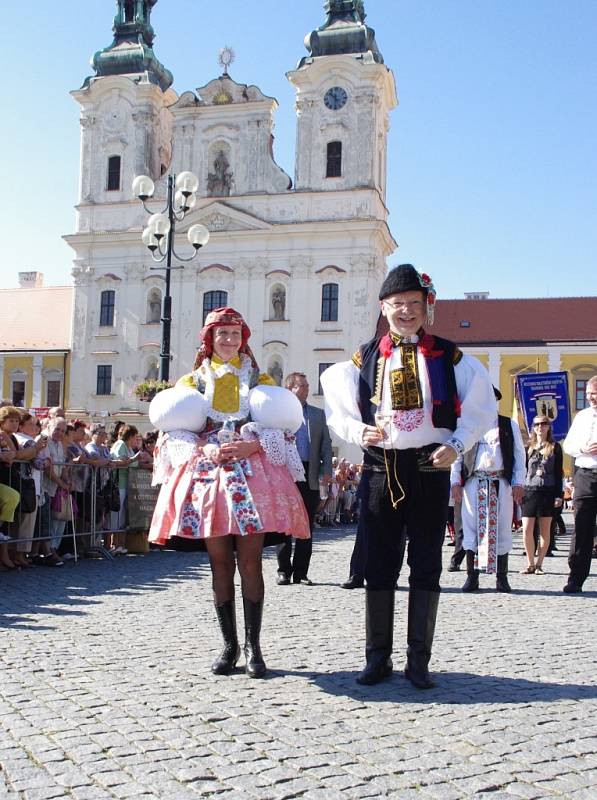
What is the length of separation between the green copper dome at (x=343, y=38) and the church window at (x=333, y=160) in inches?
180

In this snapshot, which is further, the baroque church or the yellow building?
the yellow building

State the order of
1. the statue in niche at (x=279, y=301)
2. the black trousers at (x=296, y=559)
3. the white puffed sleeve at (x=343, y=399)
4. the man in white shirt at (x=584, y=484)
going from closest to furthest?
the white puffed sleeve at (x=343, y=399) → the man in white shirt at (x=584, y=484) → the black trousers at (x=296, y=559) → the statue in niche at (x=279, y=301)

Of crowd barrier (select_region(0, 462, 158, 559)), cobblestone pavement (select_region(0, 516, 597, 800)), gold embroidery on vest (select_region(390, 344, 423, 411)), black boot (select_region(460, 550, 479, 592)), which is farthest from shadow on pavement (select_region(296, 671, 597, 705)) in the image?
crowd barrier (select_region(0, 462, 158, 559))

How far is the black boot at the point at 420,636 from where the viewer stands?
5094mm

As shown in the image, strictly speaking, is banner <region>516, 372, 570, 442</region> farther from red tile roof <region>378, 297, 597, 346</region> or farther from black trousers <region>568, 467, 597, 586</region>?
red tile roof <region>378, 297, 597, 346</region>

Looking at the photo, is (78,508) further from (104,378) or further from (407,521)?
(104,378)

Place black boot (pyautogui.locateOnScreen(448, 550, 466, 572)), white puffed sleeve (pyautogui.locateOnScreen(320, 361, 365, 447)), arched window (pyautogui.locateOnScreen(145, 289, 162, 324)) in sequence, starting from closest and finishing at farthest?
white puffed sleeve (pyautogui.locateOnScreen(320, 361, 365, 447)) < black boot (pyautogui.locateOnScreen(448, 550, 466, 572)) < arched window (pyautogui.locateOnScreen(145, 289, 162, 324))

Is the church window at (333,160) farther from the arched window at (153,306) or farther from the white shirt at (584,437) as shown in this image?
the white shirt at (584,437)

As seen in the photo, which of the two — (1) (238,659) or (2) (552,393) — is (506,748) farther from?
(2) (552,393)

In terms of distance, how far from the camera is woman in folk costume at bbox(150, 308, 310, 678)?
17.4 ft

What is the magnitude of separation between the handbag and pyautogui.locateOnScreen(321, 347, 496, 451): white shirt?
7.27m

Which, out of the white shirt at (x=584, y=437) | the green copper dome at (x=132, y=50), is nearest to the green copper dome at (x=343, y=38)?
the green copper dome at (x=132, y=50)

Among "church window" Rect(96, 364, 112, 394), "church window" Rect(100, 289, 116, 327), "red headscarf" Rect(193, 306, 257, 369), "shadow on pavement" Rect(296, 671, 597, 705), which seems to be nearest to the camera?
"shadow on pavement" Rect(296, 671, 597, 705)

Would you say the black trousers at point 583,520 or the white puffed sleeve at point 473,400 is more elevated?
the white puffed sleeve at point 473,400
